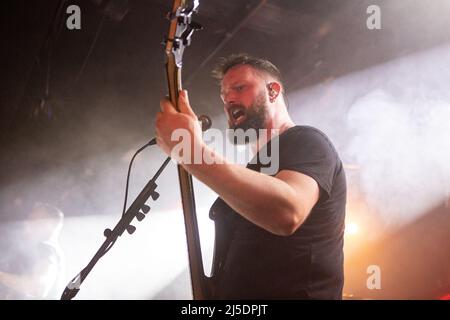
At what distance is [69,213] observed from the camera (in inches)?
273

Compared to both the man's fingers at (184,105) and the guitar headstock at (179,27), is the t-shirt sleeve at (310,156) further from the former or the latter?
the guitar headstock at (179,27)

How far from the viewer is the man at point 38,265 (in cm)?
472

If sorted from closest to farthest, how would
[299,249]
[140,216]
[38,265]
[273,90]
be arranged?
[299,249] < [140,216] < [273,90] < [38,265]

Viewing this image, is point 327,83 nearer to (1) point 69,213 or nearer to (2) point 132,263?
(2) point 132,263

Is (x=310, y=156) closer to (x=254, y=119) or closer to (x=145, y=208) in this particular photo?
(x=254, y=119)

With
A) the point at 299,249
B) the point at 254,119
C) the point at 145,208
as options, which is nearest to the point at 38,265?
the point at 145,208

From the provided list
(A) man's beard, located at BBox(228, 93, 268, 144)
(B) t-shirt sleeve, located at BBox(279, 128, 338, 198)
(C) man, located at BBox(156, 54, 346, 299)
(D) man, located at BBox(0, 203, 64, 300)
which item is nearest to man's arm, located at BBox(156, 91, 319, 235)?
(C) man, located at BBox(156, 54, 346, 299)

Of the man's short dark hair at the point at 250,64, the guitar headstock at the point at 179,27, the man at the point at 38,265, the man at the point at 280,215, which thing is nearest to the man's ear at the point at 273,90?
the man's short dark hair at the point at 250,64

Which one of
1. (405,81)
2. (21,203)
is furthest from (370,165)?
(21,203)

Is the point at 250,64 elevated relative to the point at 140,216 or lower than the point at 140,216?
elevated

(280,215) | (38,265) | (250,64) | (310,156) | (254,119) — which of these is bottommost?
(38,265)

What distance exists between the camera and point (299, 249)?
1.41 metres

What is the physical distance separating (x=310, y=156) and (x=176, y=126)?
0.50m

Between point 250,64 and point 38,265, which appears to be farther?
point 38,265
